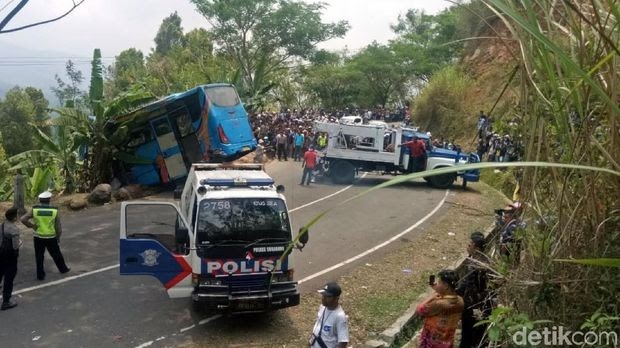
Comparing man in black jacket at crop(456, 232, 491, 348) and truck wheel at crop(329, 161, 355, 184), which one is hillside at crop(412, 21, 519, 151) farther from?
man in black jacket at crop(456, 232, 491, 348)

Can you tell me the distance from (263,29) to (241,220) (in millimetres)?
29183

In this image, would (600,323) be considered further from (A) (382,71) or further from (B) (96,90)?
(A) (382,71)

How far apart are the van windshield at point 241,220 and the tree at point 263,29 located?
26.5 m

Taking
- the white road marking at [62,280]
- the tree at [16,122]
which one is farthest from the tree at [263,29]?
the white road marking at [62,280]

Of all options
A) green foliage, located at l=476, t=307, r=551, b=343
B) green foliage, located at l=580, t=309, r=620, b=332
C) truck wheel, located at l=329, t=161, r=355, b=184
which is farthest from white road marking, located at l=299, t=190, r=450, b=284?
green foliage, located at l=580, t=309, r=620, b=332

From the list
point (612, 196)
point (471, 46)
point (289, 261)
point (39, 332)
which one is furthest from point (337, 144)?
point (471, 46)

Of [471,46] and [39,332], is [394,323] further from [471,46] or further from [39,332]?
[471,46]

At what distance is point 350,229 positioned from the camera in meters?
13.1

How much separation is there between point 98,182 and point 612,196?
1692 cm

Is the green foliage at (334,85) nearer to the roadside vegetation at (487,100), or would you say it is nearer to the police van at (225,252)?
the roadside vegetation at (487,100)

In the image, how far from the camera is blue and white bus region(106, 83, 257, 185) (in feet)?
54.3

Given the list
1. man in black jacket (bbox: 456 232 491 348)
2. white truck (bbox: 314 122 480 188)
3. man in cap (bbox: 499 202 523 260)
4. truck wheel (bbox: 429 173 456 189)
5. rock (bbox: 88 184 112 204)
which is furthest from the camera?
white truck (bbox: 314 122 480 188)

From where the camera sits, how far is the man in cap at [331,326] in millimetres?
5000

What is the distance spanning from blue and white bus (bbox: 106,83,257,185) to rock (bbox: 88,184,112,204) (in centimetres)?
148
